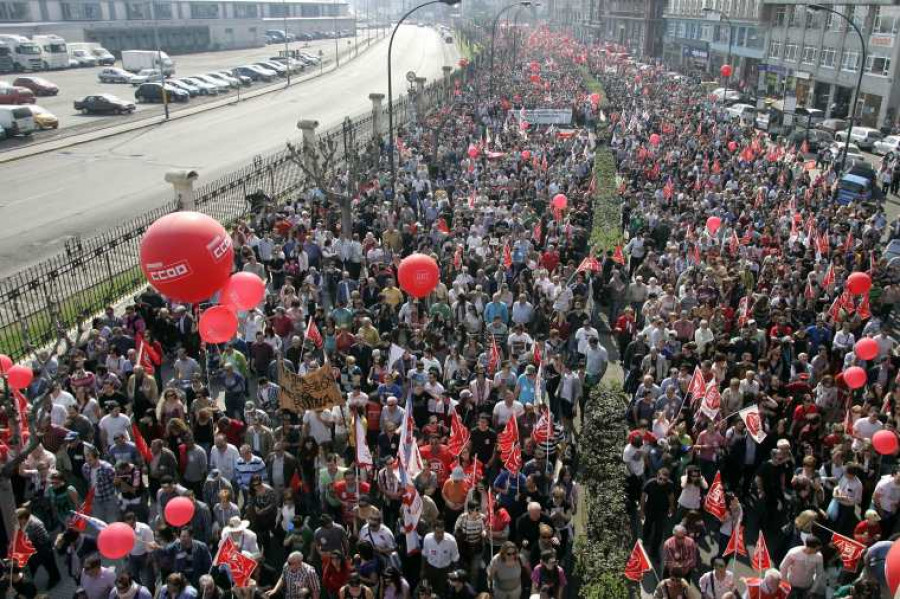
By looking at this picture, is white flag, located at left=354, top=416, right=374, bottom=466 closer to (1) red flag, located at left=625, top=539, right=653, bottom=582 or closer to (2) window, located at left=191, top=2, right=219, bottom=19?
(1) red flag, located at left=625, top=539, right=653, bottom=582

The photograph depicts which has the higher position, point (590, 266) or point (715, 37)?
point (715, 37)

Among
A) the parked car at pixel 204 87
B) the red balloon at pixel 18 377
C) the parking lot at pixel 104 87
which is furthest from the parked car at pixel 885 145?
the parked car at pixel 204 87

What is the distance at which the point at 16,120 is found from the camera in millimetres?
36250

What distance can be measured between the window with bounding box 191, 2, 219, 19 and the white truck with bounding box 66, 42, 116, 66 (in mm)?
25400

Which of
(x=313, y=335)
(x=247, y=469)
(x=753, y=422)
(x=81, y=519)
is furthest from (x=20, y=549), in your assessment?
(x=753, y=422)

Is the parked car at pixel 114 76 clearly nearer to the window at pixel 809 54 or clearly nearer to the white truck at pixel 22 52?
the white truck at pixel 22 52

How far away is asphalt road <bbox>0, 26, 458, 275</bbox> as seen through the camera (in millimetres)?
23375

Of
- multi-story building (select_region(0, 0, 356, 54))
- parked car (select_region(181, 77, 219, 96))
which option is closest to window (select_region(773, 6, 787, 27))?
parked car (select_region(181, 77, 219, 96))

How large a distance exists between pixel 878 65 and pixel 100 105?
141 feet

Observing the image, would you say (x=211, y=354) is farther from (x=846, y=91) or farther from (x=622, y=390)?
(x=846, y=91)

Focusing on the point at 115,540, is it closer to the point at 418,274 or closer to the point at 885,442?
the point at 418,274

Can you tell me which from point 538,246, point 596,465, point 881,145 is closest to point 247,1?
point 881,145

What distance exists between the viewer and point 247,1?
345 feet

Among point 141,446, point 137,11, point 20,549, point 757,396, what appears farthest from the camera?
point 137,11
